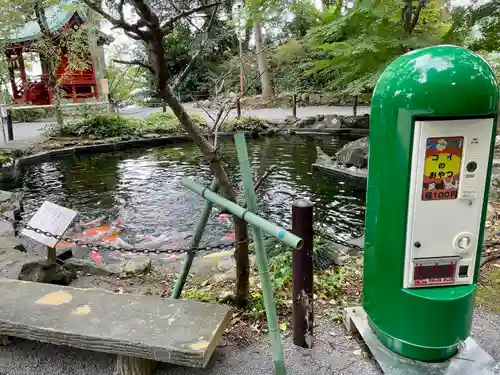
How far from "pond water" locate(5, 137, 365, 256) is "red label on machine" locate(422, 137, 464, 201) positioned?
5083 millimetres

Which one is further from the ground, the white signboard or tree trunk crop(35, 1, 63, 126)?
tree trunk crop(35, 1, 63, 126)

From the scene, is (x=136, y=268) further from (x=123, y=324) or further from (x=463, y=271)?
(x=463, y=271)

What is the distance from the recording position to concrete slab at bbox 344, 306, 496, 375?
2.39 metres

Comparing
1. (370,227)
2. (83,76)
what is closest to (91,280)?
(370,227)

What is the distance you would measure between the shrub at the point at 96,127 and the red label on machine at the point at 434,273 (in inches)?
613

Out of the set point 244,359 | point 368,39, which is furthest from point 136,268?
point 368,39

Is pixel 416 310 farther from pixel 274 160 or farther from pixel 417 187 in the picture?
pixel 274 160

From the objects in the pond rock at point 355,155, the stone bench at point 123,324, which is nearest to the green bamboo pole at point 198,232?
the stone bench at point 123,324

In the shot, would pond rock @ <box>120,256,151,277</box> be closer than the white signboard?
No

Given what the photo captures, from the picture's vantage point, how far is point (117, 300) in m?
2.78

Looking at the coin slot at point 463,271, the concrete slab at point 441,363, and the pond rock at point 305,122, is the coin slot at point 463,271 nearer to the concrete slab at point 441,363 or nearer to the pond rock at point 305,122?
the concrete slab at point 441,363

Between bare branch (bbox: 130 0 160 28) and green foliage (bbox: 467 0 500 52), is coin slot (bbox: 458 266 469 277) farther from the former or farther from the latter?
green foliage (bbox: 467 0 500 52)

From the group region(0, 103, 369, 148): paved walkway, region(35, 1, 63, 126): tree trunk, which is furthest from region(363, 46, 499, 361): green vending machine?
region(35, 1, 63, 126): tree trunk

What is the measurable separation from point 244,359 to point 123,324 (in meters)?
0.81
